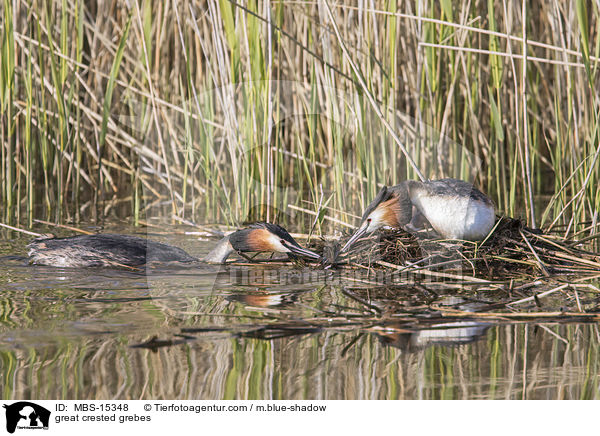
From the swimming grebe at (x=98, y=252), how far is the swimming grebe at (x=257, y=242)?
186 millimetres

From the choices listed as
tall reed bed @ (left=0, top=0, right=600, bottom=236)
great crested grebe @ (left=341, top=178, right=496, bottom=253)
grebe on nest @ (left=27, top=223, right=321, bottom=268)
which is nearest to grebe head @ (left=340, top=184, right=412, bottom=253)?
great crested grebe @ (left=341, top=178, right=496, bottom=253)

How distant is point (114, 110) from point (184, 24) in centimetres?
123

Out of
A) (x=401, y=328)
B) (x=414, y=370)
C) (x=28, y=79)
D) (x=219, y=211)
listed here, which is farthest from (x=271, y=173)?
(x=414, y=370)

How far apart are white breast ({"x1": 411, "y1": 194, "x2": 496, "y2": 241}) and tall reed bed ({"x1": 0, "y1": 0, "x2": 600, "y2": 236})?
402mm

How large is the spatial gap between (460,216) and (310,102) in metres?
1.53

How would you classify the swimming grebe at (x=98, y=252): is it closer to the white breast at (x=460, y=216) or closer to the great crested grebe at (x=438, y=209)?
the great crested grebe at (x=438, y=209)

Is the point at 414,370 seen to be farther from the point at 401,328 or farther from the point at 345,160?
the point at 345,160

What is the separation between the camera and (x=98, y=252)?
15.4 ft

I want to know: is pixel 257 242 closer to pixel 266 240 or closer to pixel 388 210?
pixel 266 240

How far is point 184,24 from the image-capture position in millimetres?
6586
